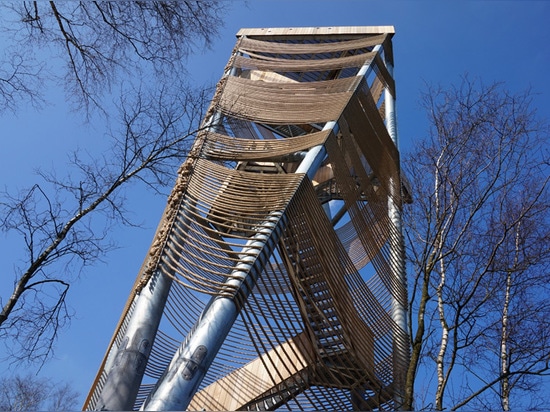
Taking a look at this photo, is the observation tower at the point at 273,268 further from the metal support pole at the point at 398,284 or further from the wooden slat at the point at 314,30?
the wooden slat at the point at 314,30

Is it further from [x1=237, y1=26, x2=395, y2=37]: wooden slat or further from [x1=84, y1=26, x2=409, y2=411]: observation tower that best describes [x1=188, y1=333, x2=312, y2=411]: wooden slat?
[x1=237, y1=26, x2=395, y2=37]: wooden slat

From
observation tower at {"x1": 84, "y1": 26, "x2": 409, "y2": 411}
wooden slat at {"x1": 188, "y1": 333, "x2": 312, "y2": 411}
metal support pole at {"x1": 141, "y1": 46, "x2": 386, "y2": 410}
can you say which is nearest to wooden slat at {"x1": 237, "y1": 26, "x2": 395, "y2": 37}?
observation tower at {"x1": 84, "y1": 26, "x2": 409, "y2": 411}

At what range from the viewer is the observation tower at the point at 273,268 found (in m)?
5.50

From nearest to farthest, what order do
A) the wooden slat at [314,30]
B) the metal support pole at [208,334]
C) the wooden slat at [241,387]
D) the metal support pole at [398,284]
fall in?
the metal support pole at [208,334]
the metal support pole at [398,284]
the wooden slat at [241,387]
the wooden slat at [314,30]

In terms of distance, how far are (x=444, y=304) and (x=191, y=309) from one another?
2.96 metres

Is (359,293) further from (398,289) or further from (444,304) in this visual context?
(444,304)

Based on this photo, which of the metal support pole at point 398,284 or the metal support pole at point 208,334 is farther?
the metal support pole at point 398,284

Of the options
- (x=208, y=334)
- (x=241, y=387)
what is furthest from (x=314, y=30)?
(x=208, y=334)

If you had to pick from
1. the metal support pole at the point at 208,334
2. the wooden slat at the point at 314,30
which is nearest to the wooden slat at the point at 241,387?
the metal support pole at the point at 208,334

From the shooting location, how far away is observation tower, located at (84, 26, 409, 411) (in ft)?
18.0

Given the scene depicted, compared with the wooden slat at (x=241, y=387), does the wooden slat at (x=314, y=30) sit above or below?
above

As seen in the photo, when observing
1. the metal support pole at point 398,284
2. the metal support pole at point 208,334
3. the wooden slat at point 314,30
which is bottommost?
the metal support pole at point 208,334


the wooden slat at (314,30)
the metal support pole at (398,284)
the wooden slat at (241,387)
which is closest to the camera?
the metal support pole at (398,284)

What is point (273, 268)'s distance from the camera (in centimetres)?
812
